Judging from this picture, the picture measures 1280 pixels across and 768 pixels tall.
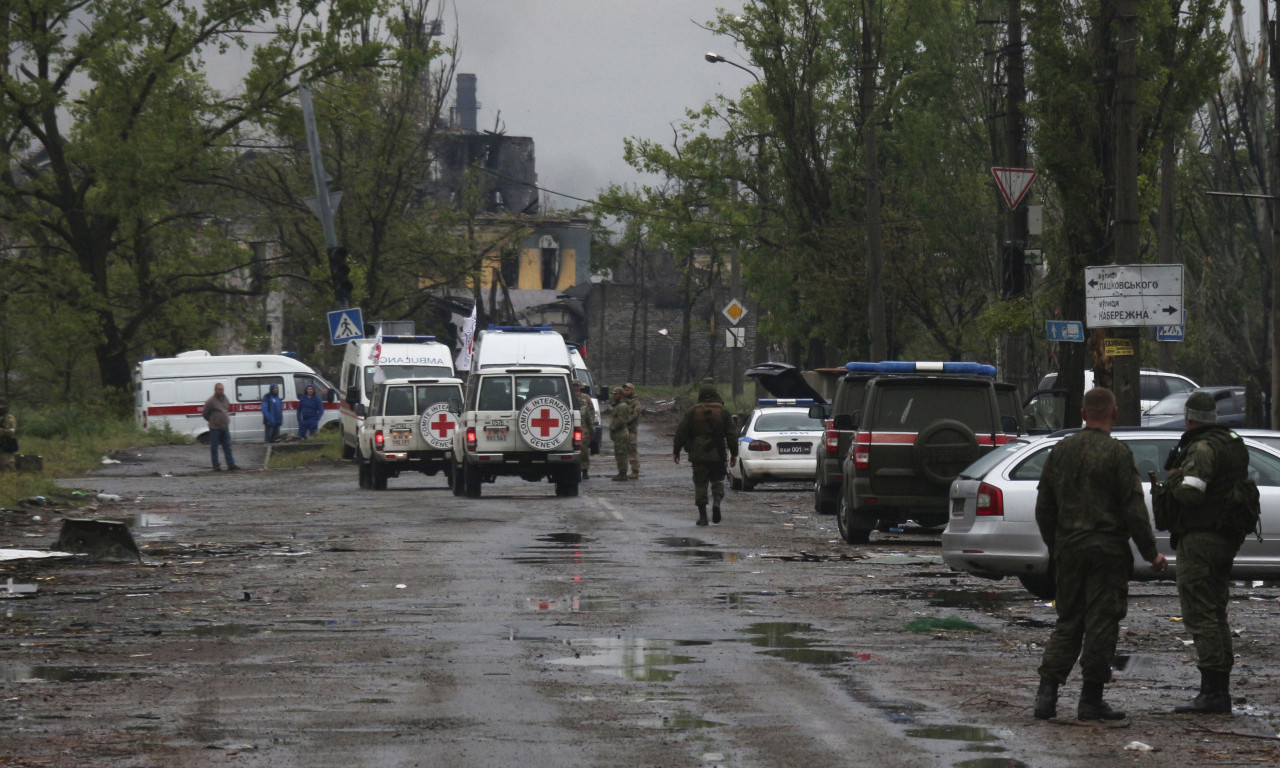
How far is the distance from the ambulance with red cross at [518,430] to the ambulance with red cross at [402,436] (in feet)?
6.53

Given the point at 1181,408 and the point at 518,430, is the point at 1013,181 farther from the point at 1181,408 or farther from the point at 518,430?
the point at 1181,408

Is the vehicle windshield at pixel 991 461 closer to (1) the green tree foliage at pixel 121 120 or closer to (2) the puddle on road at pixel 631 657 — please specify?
(2) the puddle on road at pixel 631 657

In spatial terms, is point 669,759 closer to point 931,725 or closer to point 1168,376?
point 931,725

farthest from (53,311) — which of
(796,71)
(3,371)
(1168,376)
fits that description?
(1168,376)

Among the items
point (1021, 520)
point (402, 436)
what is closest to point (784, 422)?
A: point (402, 436)

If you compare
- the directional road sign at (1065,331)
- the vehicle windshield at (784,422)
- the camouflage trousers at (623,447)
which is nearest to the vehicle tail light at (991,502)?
the directional road sign at (1065,331)

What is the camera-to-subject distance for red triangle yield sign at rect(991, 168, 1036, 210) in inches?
1014

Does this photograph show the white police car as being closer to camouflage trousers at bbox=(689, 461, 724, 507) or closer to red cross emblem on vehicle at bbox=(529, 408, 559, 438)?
red cross emblem on vehicle at bbox=(529, 408, 559, 438)

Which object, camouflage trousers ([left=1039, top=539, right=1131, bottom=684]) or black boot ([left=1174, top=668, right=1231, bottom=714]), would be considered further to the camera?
black boot ([left=1174, top=668, right=1231, bottom=714])

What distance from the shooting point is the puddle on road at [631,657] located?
995 cm

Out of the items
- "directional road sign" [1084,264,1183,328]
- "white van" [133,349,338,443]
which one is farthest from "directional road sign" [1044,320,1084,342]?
"white van" [133,349,338,443]

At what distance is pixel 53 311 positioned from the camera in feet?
157

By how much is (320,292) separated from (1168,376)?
32766 millimetres

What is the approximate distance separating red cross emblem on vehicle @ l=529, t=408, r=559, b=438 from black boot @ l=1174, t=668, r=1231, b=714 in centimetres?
1971
